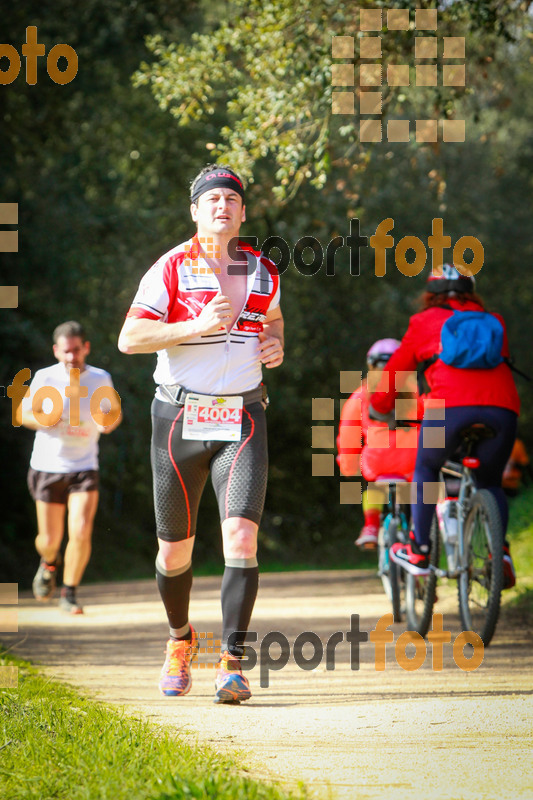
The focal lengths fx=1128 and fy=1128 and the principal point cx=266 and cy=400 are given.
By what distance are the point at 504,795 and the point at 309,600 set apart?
737cm

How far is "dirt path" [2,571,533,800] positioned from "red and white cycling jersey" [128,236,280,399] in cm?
143

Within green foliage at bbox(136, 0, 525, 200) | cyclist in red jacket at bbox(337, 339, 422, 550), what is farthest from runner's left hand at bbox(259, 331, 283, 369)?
green foliage at bbox(136, 0, 525, 200)

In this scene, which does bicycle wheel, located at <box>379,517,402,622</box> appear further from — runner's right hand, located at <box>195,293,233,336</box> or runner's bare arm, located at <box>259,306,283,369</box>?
runner's right hand, located at <box>195,293,233,336</box>

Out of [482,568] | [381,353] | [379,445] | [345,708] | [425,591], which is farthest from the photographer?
[381,353]

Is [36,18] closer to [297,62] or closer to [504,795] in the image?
[297,62]

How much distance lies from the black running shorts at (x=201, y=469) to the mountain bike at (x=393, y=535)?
2.92 meters

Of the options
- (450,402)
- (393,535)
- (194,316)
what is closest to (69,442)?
(393,535)

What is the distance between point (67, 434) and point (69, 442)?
0.22 ft

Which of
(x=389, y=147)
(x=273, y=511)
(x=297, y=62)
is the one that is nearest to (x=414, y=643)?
(x=297, y=62)

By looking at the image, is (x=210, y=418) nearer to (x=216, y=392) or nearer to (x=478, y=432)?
(x=216, y=392)

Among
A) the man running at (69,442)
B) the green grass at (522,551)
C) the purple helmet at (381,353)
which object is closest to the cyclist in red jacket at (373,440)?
the purple helmet at (381,353)

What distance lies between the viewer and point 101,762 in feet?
11.6

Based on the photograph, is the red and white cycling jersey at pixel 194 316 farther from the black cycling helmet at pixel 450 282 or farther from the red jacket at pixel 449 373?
the black cycling helmet at pixel 450 282

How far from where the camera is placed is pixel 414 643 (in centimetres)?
692
